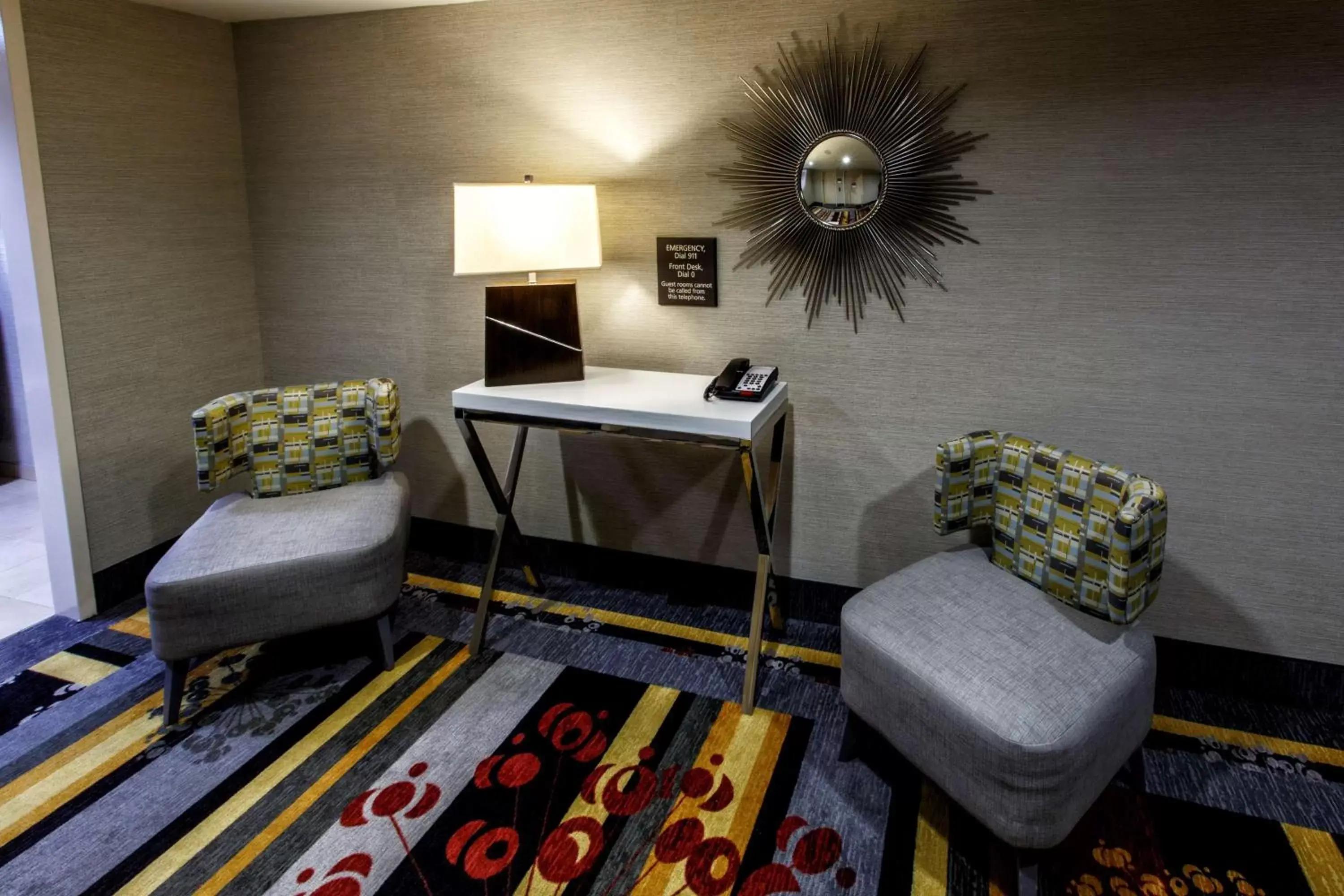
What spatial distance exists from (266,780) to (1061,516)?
6.43 ft

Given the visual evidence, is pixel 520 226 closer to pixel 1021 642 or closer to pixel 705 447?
pixel 705 447

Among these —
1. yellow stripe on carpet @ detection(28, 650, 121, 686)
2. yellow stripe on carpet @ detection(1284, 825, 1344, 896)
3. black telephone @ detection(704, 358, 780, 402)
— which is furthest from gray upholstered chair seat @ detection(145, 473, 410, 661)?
yellow stripe on carpet @ detection(1284, 825, 1344, 896)

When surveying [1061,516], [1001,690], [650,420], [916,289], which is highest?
[916,289]

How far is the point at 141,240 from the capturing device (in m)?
2.79

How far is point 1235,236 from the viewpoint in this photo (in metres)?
2.06

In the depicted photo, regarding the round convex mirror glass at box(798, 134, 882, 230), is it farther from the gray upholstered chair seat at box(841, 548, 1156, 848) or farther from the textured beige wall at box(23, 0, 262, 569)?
the textured beige wall at box(23, 0, 262, 569)

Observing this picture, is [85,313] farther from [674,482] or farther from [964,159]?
[964,159]

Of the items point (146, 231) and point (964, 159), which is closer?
point (964, 159)

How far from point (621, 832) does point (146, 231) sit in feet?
7.96

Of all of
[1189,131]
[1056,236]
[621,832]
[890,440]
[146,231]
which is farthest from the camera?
[146,231]

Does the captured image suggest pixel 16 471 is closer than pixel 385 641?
No

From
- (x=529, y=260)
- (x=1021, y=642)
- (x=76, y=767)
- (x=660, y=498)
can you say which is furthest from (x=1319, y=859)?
(x=76, y=767)

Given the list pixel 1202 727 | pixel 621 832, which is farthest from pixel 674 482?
pixel 1202 727

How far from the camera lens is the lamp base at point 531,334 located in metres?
2.42
